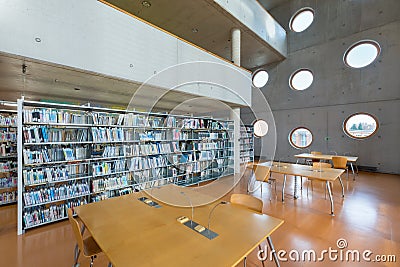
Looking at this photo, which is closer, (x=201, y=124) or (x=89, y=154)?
(x=89, y=154)

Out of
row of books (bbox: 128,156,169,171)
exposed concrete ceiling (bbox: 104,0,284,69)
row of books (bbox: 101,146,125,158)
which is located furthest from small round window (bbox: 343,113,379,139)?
row of books (bbox: 101,146,125,158)

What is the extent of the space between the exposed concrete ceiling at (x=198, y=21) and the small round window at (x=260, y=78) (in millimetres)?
1373

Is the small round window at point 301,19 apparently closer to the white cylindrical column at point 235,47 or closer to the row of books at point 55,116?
the white cylindrical column at point 235,47

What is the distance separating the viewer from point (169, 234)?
50.3 inches

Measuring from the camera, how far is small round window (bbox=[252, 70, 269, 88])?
898cm

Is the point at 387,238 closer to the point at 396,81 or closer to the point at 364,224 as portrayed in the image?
the point at 364,224

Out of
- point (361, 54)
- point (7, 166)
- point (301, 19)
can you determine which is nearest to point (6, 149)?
point (7, 166)

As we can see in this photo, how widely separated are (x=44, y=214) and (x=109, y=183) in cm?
94

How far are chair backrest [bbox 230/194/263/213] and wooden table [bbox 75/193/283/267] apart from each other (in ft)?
0.67

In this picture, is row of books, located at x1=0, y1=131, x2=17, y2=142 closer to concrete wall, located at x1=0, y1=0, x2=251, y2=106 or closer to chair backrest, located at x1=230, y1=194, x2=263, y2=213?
concrete wall, located at x1=0, y1=0, x2=251, y2=106

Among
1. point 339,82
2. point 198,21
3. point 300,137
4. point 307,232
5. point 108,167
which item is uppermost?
point 198,21

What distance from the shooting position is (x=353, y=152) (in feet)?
21.1

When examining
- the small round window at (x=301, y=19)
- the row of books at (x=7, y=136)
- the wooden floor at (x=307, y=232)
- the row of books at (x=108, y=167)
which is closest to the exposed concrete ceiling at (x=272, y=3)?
the small round window at (x=301, y=19)

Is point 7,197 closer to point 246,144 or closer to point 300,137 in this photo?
point 246,144
